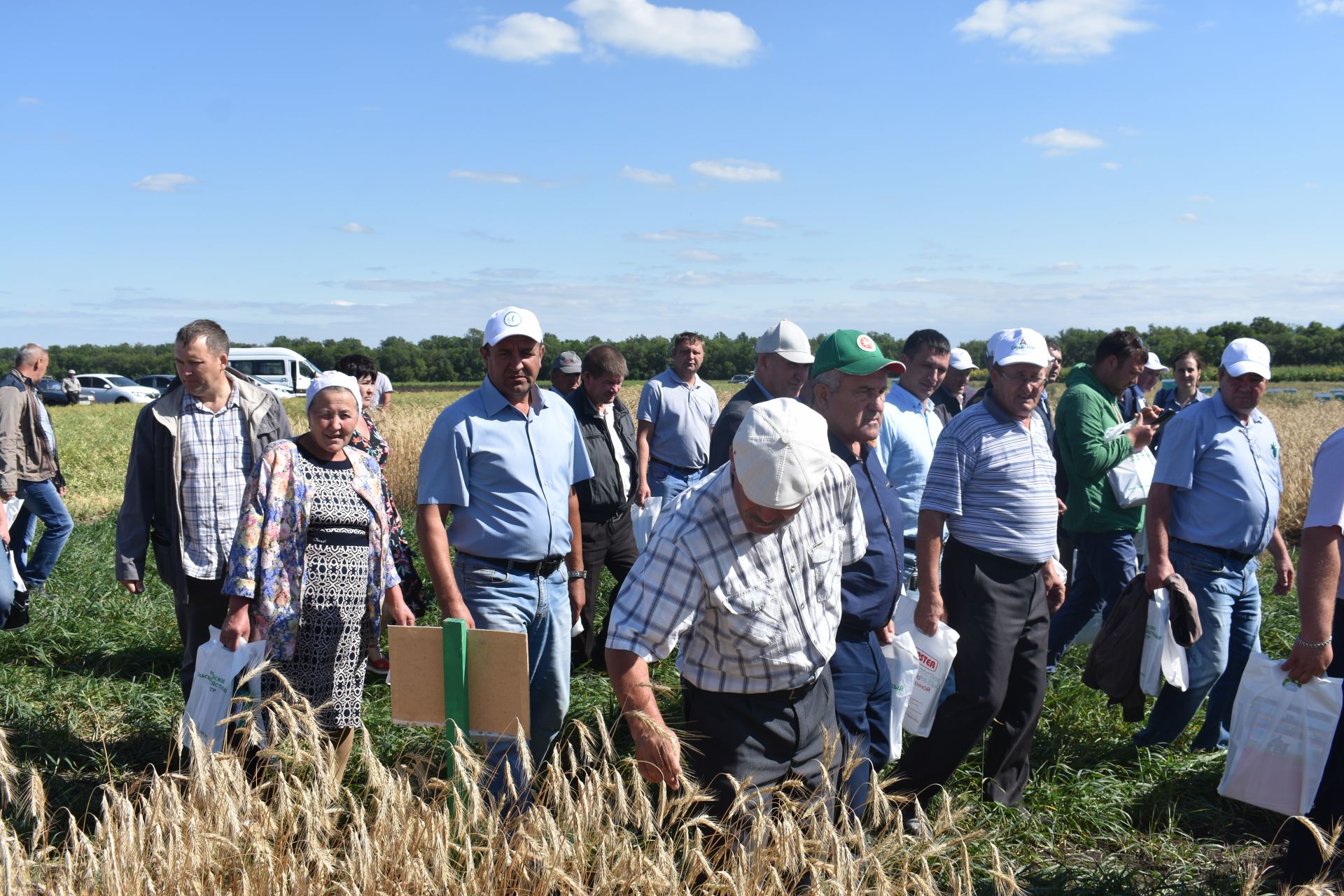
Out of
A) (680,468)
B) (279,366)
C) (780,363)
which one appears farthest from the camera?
(279,366)

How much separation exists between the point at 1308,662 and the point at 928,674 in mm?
1314

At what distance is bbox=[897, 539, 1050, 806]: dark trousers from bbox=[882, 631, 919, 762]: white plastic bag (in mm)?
280

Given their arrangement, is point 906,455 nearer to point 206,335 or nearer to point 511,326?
point 511,326

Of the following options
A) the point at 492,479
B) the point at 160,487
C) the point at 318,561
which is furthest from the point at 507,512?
the point at 160,487

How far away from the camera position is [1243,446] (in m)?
4.92

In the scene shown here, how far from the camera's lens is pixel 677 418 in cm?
764

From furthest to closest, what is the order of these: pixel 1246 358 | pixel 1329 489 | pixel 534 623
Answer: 1. pixel 1246 358
2. pixel 534 623
3. pixel 1329 489

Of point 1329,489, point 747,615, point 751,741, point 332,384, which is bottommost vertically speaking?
point 751,741

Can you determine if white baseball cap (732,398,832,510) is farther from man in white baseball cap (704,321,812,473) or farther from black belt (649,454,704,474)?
black belt (649,454,704,474)

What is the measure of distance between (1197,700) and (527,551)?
3.45m

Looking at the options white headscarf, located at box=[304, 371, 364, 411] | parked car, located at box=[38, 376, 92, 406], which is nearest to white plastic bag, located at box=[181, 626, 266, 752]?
white headscarf, located at box=[304, 371, 364, 411]

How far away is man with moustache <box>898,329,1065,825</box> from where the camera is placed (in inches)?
166

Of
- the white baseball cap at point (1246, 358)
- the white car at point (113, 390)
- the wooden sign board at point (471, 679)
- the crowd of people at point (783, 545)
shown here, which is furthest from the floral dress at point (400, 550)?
the white car at point (113, 390)

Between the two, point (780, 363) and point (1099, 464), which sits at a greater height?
point (780, 363)
